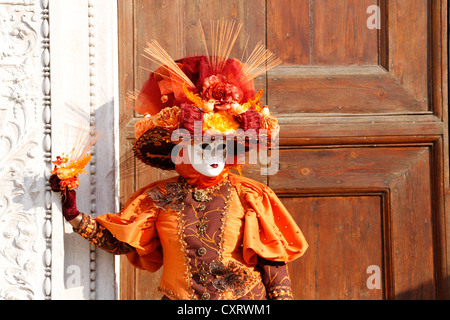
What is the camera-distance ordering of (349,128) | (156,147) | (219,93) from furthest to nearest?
(349,128) → (156,147) → (219,93)

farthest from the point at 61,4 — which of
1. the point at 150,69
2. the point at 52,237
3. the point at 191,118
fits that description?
the point at 52,237

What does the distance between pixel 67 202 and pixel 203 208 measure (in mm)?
448

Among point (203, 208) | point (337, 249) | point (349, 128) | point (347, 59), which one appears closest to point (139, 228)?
point (203, 208)

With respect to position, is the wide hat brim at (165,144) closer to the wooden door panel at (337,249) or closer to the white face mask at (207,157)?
the white face mask at (207,157)

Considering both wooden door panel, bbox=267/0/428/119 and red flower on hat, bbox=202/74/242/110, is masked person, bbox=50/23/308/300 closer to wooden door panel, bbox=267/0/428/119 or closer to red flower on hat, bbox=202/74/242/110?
red flower on hat, bbox=202/74/242/110

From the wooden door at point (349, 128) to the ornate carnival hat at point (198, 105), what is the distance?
32 centimetres

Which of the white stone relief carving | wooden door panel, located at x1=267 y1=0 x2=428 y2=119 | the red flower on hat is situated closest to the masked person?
the red flower on hat

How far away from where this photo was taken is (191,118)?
173 centimetres

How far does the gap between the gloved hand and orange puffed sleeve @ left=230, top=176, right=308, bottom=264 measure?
541mm

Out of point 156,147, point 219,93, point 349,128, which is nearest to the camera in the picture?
point 219,93

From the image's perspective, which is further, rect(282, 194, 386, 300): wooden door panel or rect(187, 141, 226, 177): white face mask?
rect(282, 194, 386, 300): wooden door panel

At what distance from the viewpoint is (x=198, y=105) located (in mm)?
1769

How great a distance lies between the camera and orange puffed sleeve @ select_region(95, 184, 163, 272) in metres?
1.85

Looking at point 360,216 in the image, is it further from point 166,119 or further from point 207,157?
point 166,119
